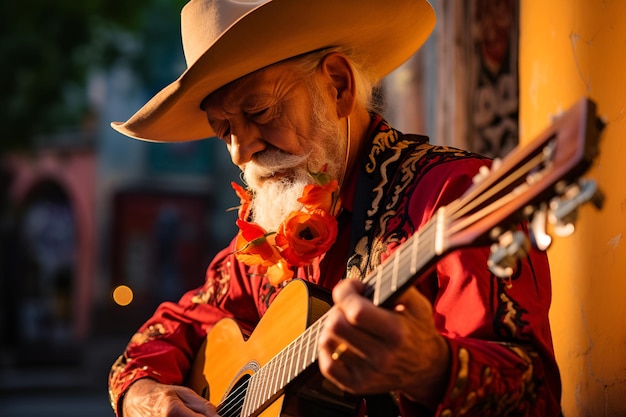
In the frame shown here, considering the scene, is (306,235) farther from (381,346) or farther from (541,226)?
(541,226)

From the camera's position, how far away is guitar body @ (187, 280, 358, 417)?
6.86 feet

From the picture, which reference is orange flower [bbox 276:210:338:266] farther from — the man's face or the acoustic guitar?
the acoustic guitar

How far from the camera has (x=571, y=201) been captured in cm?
139

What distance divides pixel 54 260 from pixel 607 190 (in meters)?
16.6

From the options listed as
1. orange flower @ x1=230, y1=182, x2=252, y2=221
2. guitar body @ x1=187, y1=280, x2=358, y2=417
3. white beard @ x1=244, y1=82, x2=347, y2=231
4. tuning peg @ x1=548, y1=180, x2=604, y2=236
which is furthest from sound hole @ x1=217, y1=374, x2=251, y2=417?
tuning peg @ x1=548, y1=180, x2=604, y2=236

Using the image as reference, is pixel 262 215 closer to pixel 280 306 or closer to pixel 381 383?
pixel 280 306

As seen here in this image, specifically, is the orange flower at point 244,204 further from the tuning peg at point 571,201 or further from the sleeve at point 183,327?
the tuning peg at point 571,201

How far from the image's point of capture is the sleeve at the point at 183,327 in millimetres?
3002

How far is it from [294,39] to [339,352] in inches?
46.0

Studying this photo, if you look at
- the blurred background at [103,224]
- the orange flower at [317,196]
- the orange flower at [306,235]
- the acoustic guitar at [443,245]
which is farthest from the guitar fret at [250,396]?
the blurred background at [103,224]

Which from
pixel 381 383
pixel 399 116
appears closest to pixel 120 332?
pixel 399 116

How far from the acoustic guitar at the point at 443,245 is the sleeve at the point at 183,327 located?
496 millimetres

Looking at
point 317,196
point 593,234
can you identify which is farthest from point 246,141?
point 593,234

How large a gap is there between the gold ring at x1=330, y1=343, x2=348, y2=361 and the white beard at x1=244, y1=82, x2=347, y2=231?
99cm
